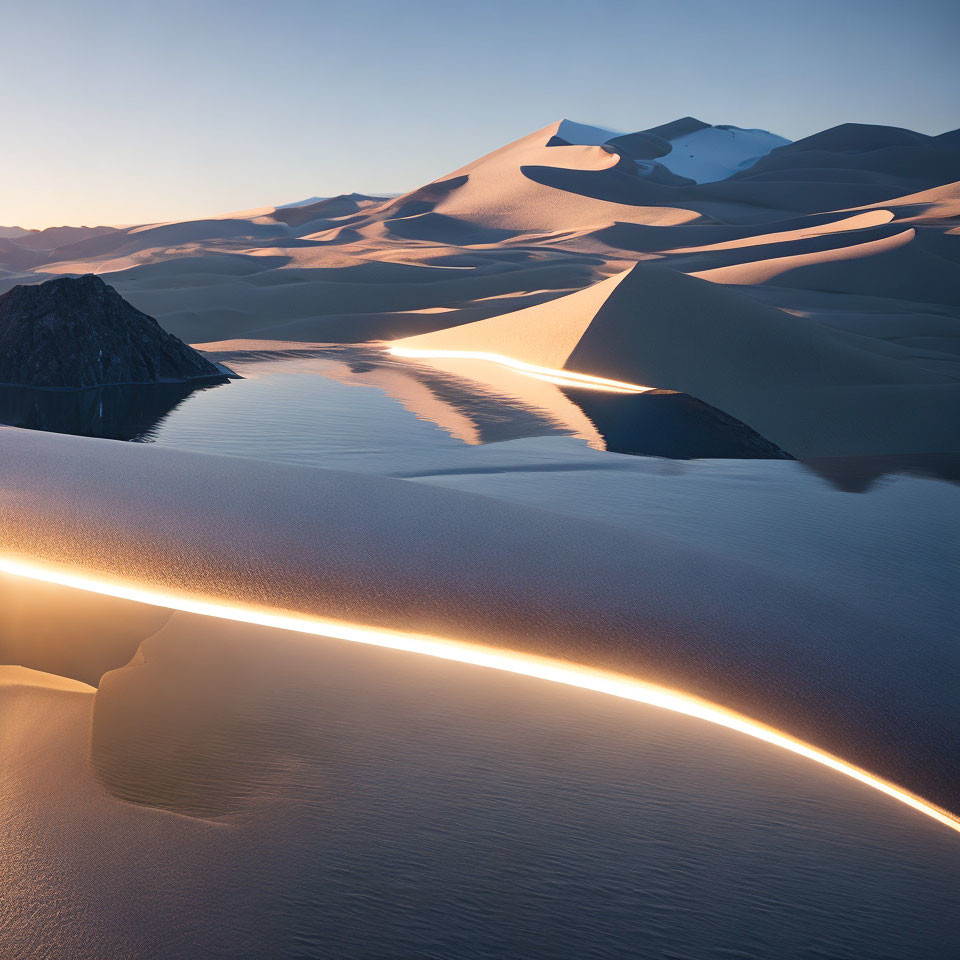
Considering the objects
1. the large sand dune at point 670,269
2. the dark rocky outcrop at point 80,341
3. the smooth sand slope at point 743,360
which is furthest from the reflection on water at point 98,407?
the large sand dune at point 670,269

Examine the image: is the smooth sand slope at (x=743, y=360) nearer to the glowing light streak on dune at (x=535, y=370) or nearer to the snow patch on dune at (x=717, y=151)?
the glowing light streak on dune at (x=535, y=370)

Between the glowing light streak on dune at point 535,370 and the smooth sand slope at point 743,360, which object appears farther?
the glowing light streak on dune at point 535,370

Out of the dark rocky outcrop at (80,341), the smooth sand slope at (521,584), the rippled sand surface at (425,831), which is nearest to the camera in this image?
the rippled sand surface at (425,831)

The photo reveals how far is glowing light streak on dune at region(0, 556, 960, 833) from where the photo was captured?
124cm

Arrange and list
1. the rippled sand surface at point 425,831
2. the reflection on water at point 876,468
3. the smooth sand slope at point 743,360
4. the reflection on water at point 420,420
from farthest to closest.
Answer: the smooth sand slope at point 743,360
the reflection on water at point 420,420
the reflection on water at point 876,468
the rippled sand surface at point 425,831

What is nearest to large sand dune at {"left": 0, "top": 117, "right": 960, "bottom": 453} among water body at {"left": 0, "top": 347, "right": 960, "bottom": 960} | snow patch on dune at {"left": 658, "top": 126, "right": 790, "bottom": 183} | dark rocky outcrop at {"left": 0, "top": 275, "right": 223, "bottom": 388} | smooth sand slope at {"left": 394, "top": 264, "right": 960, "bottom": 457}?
smooth sand slope at {"left": 394, "top": 264, "right": 960, "bottom": 457}

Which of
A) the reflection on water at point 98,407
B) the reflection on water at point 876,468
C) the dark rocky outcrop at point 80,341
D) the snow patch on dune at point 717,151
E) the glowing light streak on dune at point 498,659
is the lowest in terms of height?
the reflection on water at point 876,468

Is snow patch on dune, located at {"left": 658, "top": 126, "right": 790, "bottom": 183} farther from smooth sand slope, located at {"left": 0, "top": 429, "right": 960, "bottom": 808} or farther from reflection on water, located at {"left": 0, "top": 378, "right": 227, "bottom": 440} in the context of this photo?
smooth sand slope, located at {"left": 0, "top": 429, "right": 960, "bottom": 808}

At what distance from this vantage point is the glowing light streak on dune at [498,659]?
48.7 inches

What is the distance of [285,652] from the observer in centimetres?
142

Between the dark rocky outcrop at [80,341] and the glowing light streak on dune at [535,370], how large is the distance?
5.32 feet

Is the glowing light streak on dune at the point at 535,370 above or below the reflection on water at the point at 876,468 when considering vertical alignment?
above

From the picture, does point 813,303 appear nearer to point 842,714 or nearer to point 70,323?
point 70,323

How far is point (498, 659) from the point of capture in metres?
1.45
